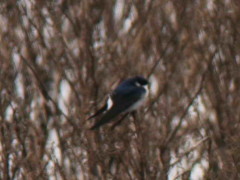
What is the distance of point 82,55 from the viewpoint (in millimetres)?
11242

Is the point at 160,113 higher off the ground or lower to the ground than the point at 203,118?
lower

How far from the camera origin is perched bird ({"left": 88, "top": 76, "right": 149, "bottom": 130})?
8633 millimetres

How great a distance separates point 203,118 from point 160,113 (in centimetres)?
353

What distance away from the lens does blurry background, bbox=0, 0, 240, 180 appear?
8.95 m

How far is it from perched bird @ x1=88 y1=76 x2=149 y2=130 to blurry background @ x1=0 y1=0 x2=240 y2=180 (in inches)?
7.3

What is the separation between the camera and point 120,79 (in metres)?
10.6

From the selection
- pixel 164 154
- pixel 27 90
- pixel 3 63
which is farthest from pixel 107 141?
pixel 27 90

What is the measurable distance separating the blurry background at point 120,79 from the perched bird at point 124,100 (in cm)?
18

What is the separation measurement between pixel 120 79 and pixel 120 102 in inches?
66.3

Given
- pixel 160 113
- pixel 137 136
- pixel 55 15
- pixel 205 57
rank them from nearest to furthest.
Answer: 1. pixel 137 136
2. pixel 160 113
3. pixel 55 15
4. pixel 205 57

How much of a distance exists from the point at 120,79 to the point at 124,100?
1.63m

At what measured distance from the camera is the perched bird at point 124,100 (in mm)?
8633

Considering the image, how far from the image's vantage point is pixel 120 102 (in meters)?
8.90

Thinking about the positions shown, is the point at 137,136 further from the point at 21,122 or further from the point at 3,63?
the point at 3,63
